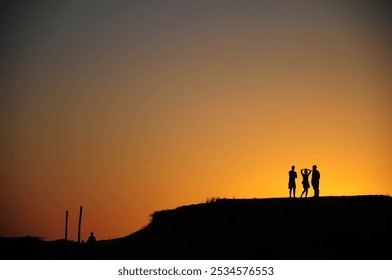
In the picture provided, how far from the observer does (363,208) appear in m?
29.6

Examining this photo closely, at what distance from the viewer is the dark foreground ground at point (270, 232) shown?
27.8 metres

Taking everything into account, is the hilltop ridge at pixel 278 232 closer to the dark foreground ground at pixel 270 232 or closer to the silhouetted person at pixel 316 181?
the dark foreground ground at pixel 270 232

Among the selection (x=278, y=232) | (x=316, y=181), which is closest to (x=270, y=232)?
(x=278, y=232)

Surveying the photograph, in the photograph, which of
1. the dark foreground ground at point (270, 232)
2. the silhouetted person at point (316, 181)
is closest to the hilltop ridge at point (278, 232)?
the dark foreground ground at point (270, 232)

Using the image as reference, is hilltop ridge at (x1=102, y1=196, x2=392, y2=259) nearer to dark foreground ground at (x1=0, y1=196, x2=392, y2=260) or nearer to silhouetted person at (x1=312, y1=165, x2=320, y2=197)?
dark foreground ground at (x1=0, y1=196, x2=392, y2=260)

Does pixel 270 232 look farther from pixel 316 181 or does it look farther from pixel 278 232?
pixel 316 181

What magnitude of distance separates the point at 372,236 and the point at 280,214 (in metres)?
4.22

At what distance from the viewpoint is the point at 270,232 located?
29703 mm

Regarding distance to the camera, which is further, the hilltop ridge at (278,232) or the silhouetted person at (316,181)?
the silhouetted person at (316,181)

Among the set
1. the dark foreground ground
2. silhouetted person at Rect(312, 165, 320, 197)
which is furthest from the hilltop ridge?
silhouetted person at Rect(312, 165, 320, 197)

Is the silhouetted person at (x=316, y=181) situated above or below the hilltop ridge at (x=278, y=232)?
above
